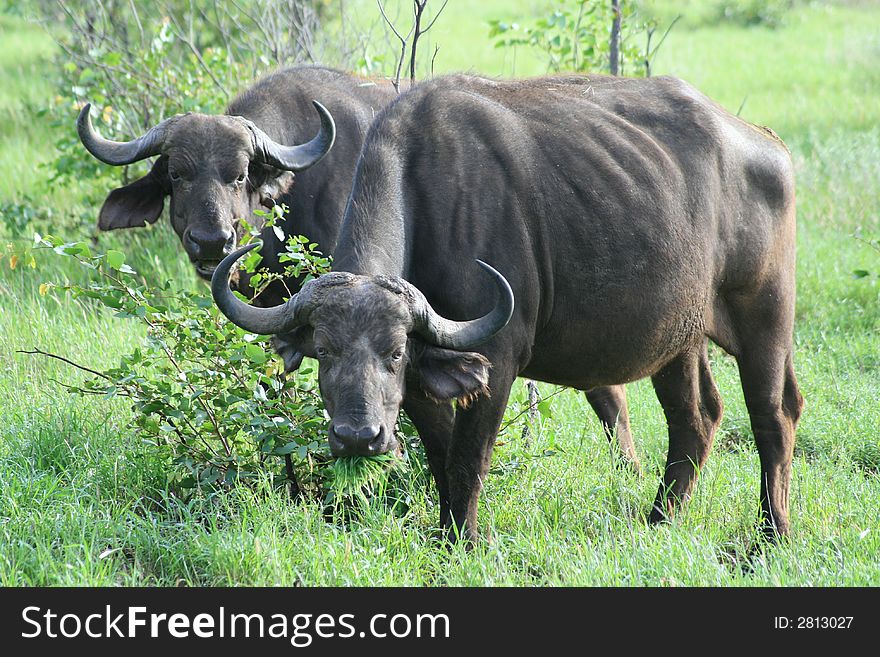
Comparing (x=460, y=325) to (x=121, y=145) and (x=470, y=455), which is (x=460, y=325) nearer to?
(x=470, y=455)

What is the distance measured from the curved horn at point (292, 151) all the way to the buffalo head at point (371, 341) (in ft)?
6.01

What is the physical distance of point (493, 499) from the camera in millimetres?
5016

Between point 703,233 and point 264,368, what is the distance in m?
2.02

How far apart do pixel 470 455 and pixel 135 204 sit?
268 cm

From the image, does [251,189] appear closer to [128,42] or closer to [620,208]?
[620,208]

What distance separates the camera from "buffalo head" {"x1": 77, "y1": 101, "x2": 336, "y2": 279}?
5.50m

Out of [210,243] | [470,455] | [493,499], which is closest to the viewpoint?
[470,455]

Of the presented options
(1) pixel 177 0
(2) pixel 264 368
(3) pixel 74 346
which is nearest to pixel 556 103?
(2) pixel 264 368

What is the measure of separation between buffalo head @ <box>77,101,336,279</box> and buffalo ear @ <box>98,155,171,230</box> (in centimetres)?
3

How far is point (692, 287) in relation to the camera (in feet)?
16.0

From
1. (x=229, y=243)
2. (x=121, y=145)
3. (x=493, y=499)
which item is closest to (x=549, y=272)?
(x=493, y=499)

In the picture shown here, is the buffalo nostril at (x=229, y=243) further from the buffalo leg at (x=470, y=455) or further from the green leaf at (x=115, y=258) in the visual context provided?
the buffalo leg at (x=470, y=455)

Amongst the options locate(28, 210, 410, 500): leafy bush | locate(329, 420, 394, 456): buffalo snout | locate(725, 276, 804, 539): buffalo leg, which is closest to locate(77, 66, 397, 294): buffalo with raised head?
locate(28, 210, 410, 500): leafy bush

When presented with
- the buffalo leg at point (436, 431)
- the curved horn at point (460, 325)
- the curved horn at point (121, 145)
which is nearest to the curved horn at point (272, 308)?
the curved horn at point (460, 325)
